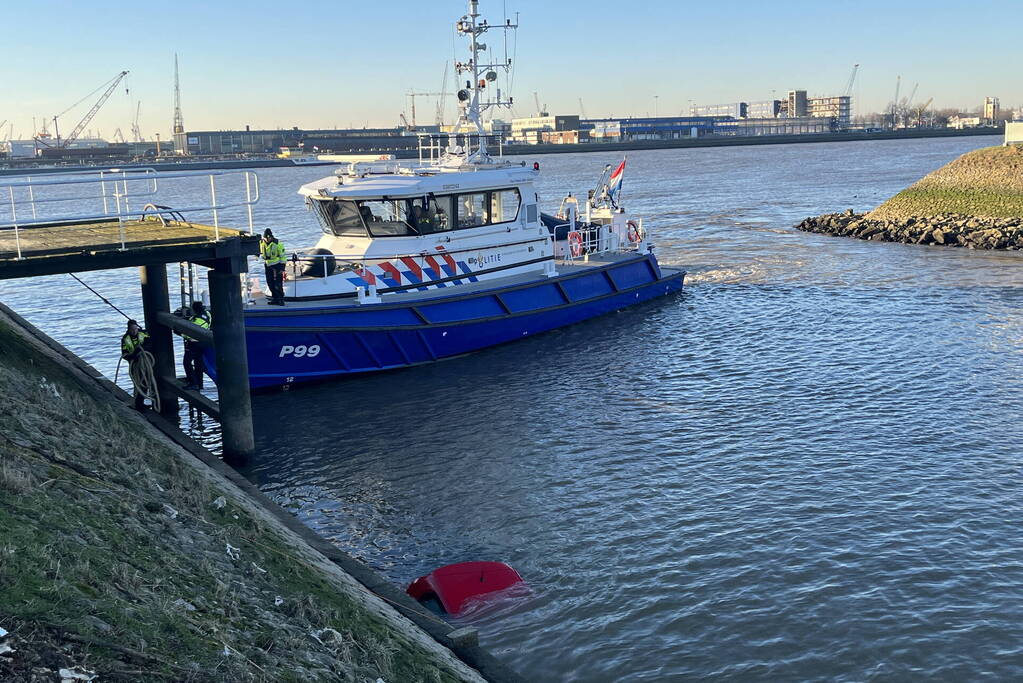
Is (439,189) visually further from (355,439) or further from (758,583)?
(758,583)

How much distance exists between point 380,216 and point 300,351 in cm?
353

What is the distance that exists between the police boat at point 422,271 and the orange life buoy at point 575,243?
1.25 meters

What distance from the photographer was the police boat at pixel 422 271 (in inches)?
730

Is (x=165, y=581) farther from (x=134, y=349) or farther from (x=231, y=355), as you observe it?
(x=134, y=349)

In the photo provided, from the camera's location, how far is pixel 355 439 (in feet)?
53.3

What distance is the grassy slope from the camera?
4412cm

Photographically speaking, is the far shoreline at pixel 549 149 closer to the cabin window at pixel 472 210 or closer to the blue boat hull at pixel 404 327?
the blue boat hull at pixel 404 327

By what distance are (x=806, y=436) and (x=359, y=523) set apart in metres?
7.70

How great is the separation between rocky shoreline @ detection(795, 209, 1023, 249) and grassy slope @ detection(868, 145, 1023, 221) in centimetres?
137

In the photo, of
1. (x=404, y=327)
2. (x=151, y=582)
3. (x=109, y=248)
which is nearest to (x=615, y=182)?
(x=404, y=327)

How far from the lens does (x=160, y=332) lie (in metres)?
17.0

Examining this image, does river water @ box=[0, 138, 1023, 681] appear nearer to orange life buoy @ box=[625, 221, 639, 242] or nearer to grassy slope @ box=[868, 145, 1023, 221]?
orange life buoy @ box=[625, 221, 639, 242]

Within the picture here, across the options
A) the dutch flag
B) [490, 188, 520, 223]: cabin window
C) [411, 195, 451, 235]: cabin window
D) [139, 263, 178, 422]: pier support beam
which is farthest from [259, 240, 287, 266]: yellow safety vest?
the dutch flag

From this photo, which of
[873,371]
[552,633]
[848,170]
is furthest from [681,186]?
[552,633]
